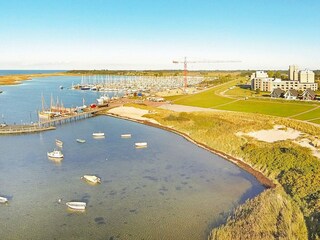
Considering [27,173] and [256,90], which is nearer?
[27,173]

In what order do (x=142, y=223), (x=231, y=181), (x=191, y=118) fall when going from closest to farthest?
(x=142, y=223)
(x=231, y=181)
(x=191, y=118)

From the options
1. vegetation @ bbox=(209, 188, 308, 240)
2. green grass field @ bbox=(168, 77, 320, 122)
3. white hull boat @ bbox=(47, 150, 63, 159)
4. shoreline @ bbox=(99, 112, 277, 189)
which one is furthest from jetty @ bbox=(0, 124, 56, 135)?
vegetation @ bbox=(209, 188, 308, 240)

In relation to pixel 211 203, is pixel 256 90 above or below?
above

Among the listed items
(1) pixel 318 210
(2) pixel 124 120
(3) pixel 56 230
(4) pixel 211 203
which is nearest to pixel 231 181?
(4) pixel 211 203

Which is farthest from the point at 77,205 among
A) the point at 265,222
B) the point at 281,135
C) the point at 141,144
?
the point at 281,135

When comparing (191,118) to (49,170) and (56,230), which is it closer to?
(49,170)

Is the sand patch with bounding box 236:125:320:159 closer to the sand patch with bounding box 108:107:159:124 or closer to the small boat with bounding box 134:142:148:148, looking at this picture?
the small boat with bounding box 134:142:148:148

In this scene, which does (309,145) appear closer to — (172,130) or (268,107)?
(172,130)
